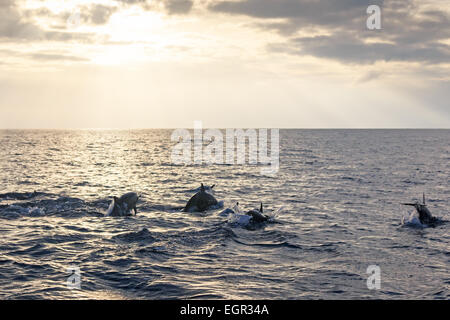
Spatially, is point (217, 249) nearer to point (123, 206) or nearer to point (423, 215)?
point (123, 206)

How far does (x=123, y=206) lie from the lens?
20984 millimetres

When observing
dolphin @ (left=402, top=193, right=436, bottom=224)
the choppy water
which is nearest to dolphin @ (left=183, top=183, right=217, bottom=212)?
the choppy water

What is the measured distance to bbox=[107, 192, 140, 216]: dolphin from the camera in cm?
2061

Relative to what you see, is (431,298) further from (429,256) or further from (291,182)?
(291,182)

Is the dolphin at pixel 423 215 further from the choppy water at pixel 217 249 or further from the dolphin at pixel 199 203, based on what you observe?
the dolphin at pixel 199 203

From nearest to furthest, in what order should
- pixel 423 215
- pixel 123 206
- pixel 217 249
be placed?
pixel 217 249, pixel 423 215, pixel 123 206

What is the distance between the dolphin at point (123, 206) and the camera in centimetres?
2061

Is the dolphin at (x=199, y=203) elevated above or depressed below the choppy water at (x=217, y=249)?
above

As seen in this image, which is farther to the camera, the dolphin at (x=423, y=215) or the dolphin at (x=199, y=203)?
the dolphin at (x=199, y=203)

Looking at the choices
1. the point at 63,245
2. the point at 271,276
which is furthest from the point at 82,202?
the point at 271,276

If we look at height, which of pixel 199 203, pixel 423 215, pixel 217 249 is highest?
pixel 199 203

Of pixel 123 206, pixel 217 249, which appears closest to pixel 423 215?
pixel 217 249

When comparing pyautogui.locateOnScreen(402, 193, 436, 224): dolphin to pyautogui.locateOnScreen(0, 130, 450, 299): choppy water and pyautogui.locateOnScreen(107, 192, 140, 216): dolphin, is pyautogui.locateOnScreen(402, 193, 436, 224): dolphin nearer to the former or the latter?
pyautogui.locateOnScreen(0, 130, 450, 299): choppy water

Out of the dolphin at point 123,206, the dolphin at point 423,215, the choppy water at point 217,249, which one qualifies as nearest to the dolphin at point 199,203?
the choppy water at point 217,249
